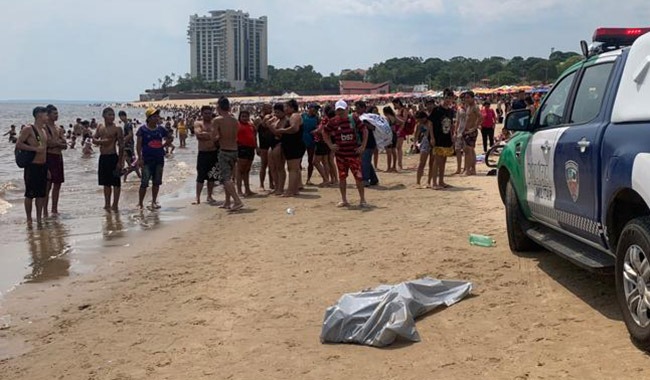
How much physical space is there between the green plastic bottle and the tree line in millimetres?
100328

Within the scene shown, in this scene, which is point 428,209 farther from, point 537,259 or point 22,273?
point 22,273

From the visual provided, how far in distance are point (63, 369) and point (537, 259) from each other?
414 cm

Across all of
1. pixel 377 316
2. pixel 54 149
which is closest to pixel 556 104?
pixel 377 316

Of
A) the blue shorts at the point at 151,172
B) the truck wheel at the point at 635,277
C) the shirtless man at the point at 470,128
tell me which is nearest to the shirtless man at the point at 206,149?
the blue shorts at the point at 151,172

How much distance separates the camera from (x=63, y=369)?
170 inches

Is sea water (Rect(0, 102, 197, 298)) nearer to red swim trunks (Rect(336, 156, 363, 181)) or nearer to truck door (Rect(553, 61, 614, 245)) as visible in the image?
red swim trunks (Rect(336, 156, 363, 181))

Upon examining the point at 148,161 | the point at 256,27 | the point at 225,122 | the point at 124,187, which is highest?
the point at 256,27

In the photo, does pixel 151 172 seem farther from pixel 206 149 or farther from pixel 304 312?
pixel 304 312

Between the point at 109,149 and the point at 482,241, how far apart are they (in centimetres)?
656

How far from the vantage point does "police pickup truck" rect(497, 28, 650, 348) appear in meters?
3.73

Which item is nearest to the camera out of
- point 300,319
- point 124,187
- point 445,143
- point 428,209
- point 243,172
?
point 300,319

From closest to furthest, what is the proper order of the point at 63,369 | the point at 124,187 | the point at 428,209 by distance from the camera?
the point at 63,369
the point at 428,209
the point at 124,187

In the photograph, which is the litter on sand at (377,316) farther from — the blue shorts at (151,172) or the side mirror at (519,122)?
the blue shorts at (151,172)

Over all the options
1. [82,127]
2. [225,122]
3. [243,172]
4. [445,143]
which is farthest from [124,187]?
[82,127]
